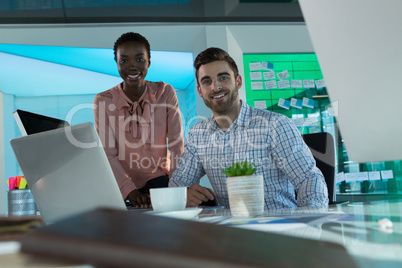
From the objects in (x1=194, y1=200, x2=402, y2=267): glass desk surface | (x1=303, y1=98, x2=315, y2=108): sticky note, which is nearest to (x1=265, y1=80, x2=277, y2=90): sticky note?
(x1=303, y1=98, x2=315, y2=108): sticky note

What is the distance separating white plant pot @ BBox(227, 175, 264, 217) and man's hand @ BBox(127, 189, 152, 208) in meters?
0.69

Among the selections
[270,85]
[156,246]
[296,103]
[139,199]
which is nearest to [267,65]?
[270,85]

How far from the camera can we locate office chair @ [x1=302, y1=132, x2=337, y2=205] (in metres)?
1.93

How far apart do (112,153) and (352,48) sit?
1609mm

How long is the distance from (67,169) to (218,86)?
1.06 meters

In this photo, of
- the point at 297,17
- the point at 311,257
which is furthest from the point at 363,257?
the point at 297,17

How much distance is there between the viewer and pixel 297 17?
415 centimetres

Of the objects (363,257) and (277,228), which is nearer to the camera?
(363,257)

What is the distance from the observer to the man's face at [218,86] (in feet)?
6.16

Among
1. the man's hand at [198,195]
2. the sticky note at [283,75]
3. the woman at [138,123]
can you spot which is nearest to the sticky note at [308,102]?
the sticky note at [283,75]

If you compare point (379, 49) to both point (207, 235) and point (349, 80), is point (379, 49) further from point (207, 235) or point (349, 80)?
point (207, 235)

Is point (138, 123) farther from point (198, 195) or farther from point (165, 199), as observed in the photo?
point (165, 199)

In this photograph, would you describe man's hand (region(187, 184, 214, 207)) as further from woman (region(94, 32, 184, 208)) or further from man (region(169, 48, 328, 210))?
woman (region(94, 32, 184, 208))

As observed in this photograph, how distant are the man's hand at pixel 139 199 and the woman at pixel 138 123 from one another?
30cm
